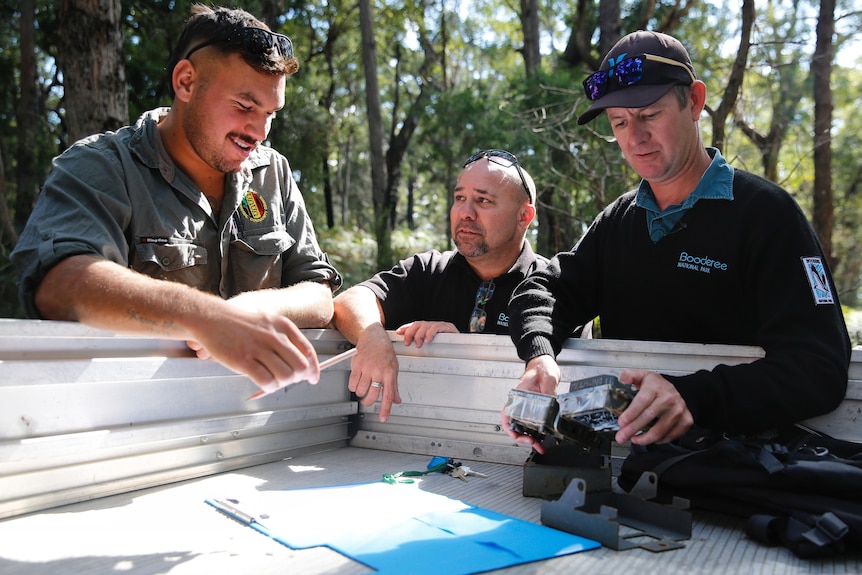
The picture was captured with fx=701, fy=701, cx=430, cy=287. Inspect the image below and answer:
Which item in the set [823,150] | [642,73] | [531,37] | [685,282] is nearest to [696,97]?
[642,73]

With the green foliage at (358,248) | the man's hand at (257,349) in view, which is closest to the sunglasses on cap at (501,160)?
the man's hand at (257,349)

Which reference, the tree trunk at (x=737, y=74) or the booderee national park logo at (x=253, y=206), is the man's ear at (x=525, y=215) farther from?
the tree trunk at (x=737, y=74)

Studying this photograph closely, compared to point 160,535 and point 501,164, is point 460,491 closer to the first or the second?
point 160,535

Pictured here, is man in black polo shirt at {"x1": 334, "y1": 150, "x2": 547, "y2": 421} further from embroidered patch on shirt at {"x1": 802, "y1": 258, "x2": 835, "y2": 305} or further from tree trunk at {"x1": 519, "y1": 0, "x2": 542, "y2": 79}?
tree trunk at {"x1": 519, "y1": 0, "x2": 542, "y2": 79}

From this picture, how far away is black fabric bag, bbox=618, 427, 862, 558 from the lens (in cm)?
155

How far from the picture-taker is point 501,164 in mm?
3584

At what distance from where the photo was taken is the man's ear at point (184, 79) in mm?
2783

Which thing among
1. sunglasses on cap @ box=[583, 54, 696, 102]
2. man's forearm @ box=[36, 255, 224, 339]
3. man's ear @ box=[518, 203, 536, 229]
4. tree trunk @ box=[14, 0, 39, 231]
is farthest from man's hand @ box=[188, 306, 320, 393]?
tree trunk @ box=[14, 0, 39, 231]

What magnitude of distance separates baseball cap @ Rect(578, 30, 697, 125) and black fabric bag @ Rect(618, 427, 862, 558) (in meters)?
1.17

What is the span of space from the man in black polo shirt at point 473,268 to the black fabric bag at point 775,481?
1.26m

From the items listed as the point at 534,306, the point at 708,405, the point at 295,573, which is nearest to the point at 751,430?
the point at 708,405

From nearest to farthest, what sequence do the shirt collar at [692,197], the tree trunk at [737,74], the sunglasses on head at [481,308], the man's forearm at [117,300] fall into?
1. the man's forearm at [117,300]
2. the shirt collar at [692,197]
3. the sunglasses on head at [481,308]
4. the tree trunk at [737,74]

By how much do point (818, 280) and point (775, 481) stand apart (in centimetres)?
65

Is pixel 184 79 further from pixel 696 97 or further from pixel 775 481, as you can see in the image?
pixel 775 481
